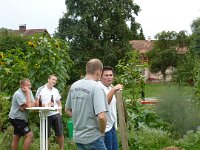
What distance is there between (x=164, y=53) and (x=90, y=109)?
49548 mm

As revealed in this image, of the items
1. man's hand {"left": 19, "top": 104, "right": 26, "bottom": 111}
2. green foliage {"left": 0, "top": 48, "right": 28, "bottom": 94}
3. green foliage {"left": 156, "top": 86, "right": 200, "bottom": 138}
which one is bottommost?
green foliage {"left": 156, "top": 86, "right": 200, "bottom": 138}

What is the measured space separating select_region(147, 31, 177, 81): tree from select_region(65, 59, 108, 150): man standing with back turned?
4843 centimetres

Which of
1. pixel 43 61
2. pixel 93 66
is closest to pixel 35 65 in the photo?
pixel 43 61

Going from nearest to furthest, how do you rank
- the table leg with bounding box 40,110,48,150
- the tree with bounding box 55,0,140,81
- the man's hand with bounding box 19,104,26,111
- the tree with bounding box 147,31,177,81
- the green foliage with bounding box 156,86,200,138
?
1. the table leg with bounding box 40,110,48,150
2. the man's hand with bounding box 19,104,26,111
3. the green foliage with bounding box 156,86,200,138
4. the tree with bounding box 55,0,140,81
5. the tree with bounding box 147,31,177,81

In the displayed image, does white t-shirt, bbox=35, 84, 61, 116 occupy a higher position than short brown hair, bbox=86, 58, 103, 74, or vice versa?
short brown hair, bbox=86, 58, 103, 74

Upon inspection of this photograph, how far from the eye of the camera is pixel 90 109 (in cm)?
453

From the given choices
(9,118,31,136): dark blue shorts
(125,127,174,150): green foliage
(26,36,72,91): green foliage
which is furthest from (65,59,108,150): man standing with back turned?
(26,36,72,91): green foliage

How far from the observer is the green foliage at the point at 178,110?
1025 centimetres

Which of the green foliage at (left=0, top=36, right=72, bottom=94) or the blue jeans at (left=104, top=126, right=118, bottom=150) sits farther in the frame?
the green foliage at (left=0, top=36, right=72, bottom=94)

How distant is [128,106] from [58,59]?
2.80 metres

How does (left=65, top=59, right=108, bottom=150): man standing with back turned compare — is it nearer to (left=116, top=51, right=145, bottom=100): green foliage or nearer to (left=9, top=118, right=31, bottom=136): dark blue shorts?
(left=9, top=118, right=31, bottom=136): dark blue shorts

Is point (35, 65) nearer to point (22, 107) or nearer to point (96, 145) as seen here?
point (22, 107)

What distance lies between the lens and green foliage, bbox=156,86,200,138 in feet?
33.6

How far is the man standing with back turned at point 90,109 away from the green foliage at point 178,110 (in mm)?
5817
